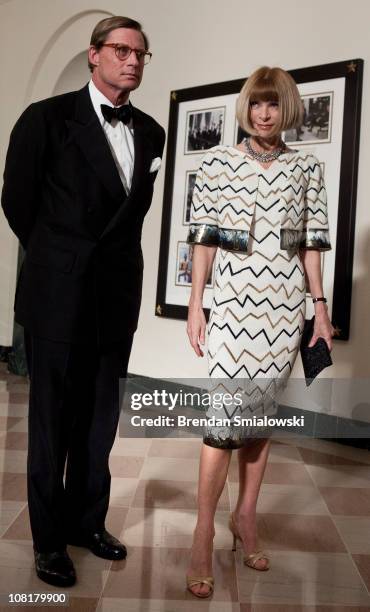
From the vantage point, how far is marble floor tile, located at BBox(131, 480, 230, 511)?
11.5 feet

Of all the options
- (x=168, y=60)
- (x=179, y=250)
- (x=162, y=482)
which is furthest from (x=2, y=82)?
(x=162, y=482)

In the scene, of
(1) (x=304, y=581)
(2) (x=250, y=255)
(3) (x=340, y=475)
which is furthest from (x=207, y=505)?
(3) (x=340, y=475)

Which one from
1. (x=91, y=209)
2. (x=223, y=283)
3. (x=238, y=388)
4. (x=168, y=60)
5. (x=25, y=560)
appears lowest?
(x=25, y=560)

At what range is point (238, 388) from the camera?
8.36 feet

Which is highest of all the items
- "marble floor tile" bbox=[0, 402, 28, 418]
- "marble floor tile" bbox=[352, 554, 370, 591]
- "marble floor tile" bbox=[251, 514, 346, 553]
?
"marble floor tile" bbox=[0, 402, 28, 418]

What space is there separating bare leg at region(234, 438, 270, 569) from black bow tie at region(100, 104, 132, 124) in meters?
1.39

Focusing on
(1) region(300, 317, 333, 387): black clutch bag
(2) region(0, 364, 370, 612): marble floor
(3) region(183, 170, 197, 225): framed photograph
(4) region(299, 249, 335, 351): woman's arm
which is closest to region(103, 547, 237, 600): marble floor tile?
(2) region(0, 364, 370, 612): marble floor

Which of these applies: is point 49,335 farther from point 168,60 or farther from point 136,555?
point 168,60

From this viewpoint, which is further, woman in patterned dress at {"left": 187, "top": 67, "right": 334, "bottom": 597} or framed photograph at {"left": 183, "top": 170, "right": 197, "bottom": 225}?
framed photograph at {"left": 183, "top": 170, "right": 197, "bottom": 225}

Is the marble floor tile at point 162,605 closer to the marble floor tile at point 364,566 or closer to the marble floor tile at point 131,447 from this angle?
the marble floor tile at point 364,566

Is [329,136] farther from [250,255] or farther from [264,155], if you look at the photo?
[250,255]

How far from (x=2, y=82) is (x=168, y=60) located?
2.71 m

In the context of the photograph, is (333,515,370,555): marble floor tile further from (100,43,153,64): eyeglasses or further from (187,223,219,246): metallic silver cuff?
(100,43,153,64): eyeglasses

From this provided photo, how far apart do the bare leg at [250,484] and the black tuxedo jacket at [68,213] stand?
74cm
